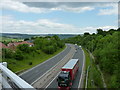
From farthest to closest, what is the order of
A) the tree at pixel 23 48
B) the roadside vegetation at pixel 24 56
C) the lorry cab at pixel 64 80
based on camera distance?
1. the tree at pixel 23 48
2. the roadside vegetation at pixel 24 56
3. the lorry cab at pixel 64 80

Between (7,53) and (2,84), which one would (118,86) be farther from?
(7,53)

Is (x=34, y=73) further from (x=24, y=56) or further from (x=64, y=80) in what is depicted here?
(x=24, y=56)

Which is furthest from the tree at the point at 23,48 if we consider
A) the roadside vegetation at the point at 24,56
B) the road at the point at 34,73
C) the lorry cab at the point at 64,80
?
the lorry cab at the point at 64,80

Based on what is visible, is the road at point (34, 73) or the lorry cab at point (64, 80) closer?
the lorry cab at point (64, 80)

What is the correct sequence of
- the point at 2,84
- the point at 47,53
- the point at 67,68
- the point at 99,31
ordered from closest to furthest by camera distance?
the point at 2,84 < the point at 67,68 < the point at 47,53 < the point at 99,31

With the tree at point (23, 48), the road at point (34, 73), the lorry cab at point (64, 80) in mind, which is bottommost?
the road at point (34, 73)

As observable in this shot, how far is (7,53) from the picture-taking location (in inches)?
947

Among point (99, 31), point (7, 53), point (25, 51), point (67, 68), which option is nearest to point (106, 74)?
point (67, 68)

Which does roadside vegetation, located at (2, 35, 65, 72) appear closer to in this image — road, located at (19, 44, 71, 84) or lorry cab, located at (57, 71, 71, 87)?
road, located at (19, 44, 71, 84)

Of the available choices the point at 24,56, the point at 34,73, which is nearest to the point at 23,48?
the point at 24,56

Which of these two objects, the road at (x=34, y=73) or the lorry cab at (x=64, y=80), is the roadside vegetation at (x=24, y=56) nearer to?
the road at (x=34, y=73)

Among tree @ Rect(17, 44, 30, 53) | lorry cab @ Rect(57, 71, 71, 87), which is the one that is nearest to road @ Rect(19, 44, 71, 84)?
lorry cab @ Rect(57, 71, 71, 87)

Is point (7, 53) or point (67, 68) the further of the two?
point (7, 53)

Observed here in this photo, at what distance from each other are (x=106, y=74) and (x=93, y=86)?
6.35 metres
